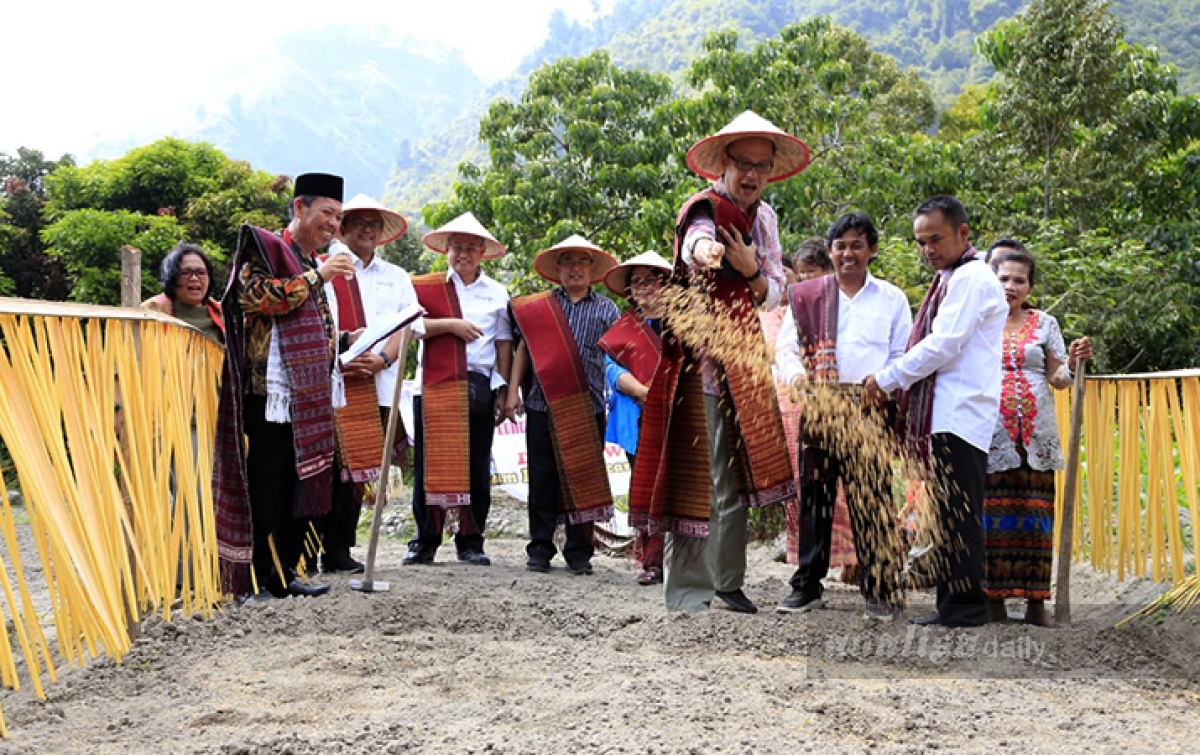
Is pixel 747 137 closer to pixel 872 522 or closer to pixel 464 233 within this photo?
pixel 872 522

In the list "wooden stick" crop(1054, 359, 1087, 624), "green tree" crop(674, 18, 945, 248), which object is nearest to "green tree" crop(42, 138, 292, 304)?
"green tree" crop(674, 18, 945, 248)

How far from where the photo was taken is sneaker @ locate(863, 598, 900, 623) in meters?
4.02

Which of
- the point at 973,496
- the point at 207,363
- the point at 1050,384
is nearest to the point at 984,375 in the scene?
the point at 973,496

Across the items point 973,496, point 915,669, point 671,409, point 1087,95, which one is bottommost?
point 915,669

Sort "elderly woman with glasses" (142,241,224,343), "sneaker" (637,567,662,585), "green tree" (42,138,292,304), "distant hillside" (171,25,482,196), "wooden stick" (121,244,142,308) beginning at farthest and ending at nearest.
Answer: "distant hillside" (171,25,482,196) → "green tree" (42,138,292,304) → "sneaker" (637,567,662,585) → "elderly woman with glasses" (142,241,224,343) → "wooden stick" (121,244,142,308)

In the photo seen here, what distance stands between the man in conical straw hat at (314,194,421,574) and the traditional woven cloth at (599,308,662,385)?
1.06 meters

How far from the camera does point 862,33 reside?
79500 mm

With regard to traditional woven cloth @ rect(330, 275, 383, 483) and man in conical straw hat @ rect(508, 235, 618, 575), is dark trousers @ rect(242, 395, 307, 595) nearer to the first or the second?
traditional woven cloth @ rect(330, 275, 383, 483)

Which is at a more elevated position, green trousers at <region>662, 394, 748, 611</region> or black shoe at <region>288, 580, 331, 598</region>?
green trousers at <region>662, 394, 748, 611</region>

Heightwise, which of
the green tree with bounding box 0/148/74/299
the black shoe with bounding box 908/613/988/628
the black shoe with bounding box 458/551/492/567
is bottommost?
the black shoe with bounding box 458/551/492/567

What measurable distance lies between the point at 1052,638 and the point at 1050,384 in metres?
1.17

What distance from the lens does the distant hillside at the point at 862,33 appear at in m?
41.0

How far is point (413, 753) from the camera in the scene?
7.93 feet

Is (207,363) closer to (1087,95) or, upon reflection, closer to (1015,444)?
(1015,444)
